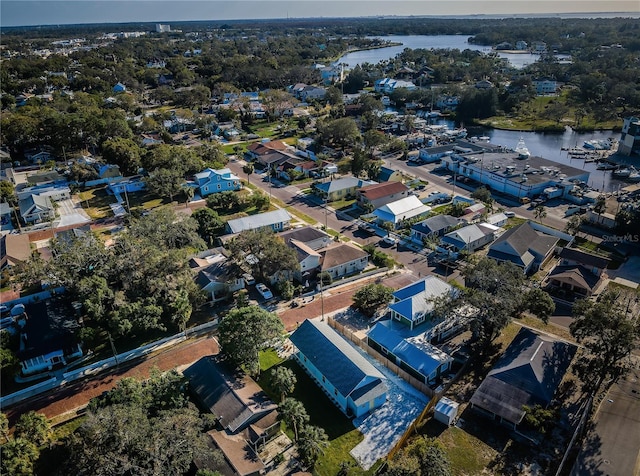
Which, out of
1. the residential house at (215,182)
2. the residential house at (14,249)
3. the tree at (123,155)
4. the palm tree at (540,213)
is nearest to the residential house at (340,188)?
the residential house at (215,182)

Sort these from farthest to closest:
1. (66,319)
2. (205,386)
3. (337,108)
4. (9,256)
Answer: (337,108) → (9,256) → (66,319) → (205,386)

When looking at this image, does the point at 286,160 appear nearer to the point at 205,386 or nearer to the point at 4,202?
the point at 4,202

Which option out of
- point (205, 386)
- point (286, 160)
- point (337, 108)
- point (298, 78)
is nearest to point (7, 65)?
→ point (298, 78)

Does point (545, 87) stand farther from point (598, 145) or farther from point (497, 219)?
point (497, 219)

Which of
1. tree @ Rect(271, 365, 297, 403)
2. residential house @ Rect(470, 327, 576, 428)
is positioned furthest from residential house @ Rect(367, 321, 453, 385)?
tree @ Rect(271, 365, 297, 403)

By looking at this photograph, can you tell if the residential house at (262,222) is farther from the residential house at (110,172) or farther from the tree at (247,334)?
the residential house at (110,172)
